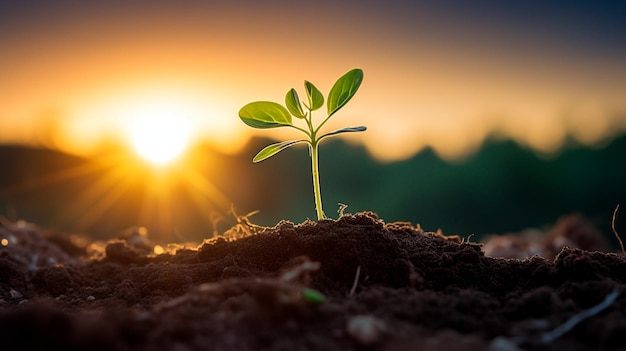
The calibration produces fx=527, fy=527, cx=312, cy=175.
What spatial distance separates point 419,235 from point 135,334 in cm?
162

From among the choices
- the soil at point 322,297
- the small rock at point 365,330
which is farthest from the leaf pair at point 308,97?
the small rock at point 365,330

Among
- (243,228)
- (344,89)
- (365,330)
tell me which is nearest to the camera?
(365,330)

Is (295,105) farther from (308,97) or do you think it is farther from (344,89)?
(344,89)

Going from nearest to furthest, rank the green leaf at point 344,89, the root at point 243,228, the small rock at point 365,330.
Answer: the small rock at point 365,330, the green leaf at point 344,89, the root at point 243,228

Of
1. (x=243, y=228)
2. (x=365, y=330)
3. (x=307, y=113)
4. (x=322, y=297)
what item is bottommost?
(x=365, y=330)

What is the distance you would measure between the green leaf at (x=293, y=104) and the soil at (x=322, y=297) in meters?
0.52

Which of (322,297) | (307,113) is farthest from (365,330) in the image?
(307,113)

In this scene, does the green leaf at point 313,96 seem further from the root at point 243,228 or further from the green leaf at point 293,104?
the root at point 243,228

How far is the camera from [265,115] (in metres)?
2.50

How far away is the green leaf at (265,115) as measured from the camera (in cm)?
246

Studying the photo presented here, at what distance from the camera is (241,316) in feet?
5.00

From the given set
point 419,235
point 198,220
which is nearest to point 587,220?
point 419,235

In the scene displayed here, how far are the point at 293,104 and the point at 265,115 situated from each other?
0.49 feet

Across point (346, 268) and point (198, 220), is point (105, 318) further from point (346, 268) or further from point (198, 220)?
point (198, 220)
